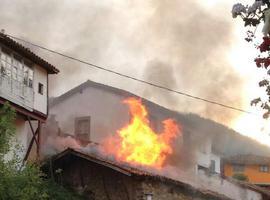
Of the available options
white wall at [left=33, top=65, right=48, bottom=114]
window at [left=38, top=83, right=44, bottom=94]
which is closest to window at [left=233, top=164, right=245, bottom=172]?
white wall at [left=33, top=65, right=48, bottom=114]

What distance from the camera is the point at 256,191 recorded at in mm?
41969

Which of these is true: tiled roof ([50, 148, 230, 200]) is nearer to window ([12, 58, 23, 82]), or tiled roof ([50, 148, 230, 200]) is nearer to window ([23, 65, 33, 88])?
window ([23, 65, 33, 88])

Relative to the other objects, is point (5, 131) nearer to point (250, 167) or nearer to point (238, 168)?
point (238, 168)

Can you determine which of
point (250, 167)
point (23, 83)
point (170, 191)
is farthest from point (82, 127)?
point (250, 167)

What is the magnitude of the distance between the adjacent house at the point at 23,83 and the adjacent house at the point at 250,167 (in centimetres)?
3752

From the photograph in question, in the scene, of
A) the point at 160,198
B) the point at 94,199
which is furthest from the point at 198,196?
the point at 94,199

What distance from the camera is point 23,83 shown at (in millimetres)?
27703

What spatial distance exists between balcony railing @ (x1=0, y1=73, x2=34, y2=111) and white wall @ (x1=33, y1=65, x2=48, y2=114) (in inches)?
25.5

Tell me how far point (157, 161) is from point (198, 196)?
7215 millimetres

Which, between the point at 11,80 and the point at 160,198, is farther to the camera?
the point at 160,198

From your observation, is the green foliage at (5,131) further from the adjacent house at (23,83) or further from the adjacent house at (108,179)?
the adjacent house at (108,179)

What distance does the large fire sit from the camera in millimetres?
36656

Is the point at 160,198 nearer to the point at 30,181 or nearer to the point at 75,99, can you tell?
the point at 30,181

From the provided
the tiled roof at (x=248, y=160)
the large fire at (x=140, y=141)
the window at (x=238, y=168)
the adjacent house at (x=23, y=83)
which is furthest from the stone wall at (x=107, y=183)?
the window at (x=238, y=168)
